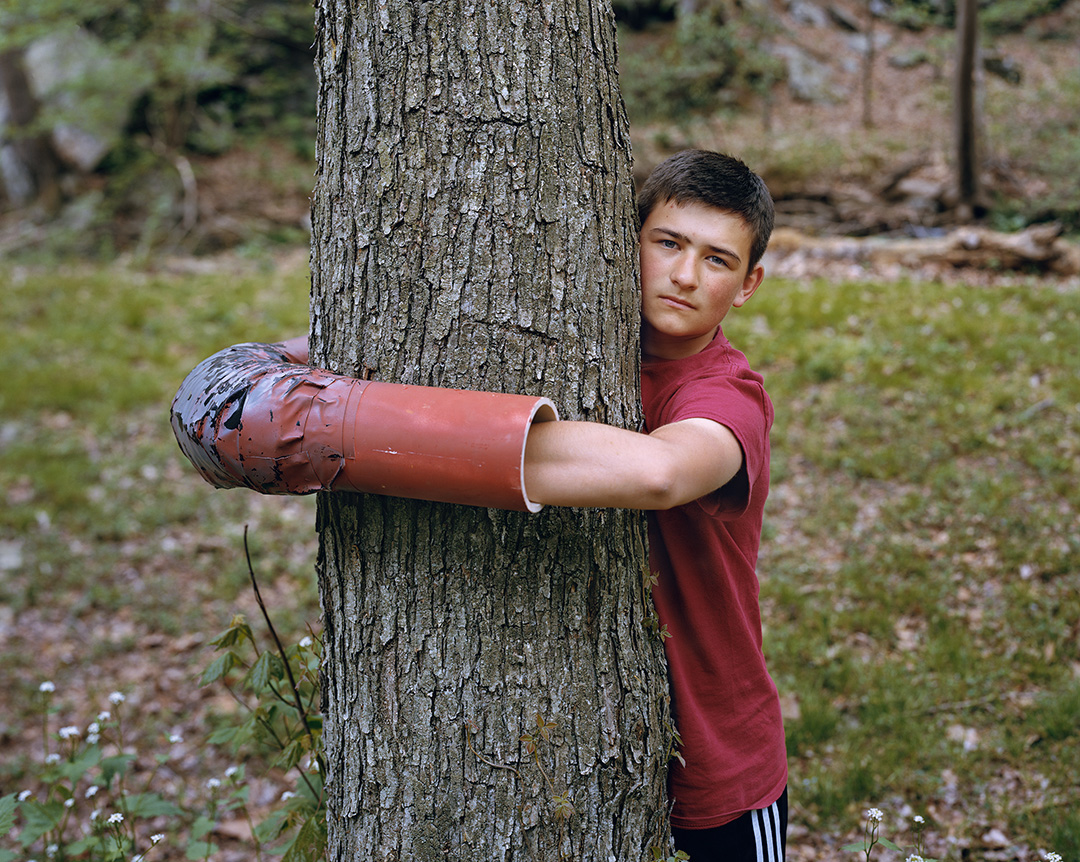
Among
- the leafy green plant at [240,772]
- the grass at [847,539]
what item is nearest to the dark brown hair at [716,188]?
the leafy green plant at [240,772]

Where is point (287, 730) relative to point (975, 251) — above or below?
above

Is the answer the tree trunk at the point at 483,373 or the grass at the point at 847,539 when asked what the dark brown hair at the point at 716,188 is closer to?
the tree trunk at the point at 483,373

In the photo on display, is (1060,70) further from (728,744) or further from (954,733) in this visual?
(728,744)

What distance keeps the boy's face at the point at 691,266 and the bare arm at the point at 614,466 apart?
15.7 inches

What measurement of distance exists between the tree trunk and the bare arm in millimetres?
197

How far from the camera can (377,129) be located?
1510 millimetres

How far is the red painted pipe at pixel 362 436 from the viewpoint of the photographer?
1273 mm

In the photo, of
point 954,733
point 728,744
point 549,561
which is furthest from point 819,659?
point 549,561

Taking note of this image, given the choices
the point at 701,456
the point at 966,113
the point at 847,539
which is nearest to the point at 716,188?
the point at 701,456

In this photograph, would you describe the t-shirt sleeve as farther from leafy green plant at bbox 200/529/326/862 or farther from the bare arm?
leafy green plant at bbox 200/529/326/862

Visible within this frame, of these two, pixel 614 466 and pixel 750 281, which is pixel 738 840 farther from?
pixel 750 281

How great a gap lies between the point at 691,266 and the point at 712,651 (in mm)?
831

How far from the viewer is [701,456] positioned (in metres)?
1.35

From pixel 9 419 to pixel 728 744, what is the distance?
6112mm
